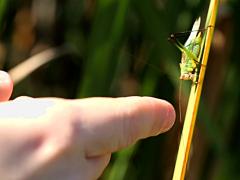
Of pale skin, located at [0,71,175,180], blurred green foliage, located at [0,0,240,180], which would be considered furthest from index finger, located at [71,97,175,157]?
blurred green foliage, located at [0,0,240,180]

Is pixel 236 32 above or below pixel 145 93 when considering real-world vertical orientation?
above

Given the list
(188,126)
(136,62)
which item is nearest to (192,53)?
(188,126)

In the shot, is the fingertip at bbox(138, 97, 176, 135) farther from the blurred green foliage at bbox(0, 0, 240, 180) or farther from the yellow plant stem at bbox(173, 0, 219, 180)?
the blurred green foliage at bbox(0, 0, 240, 180)

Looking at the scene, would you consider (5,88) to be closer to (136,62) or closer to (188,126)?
(188,126)

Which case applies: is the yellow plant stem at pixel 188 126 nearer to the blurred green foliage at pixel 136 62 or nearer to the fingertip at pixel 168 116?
the fingertip at pixel 168 116

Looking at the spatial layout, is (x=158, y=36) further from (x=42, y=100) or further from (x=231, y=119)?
(x=42, y=100)

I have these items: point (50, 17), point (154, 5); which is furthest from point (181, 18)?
point (50, 17)
